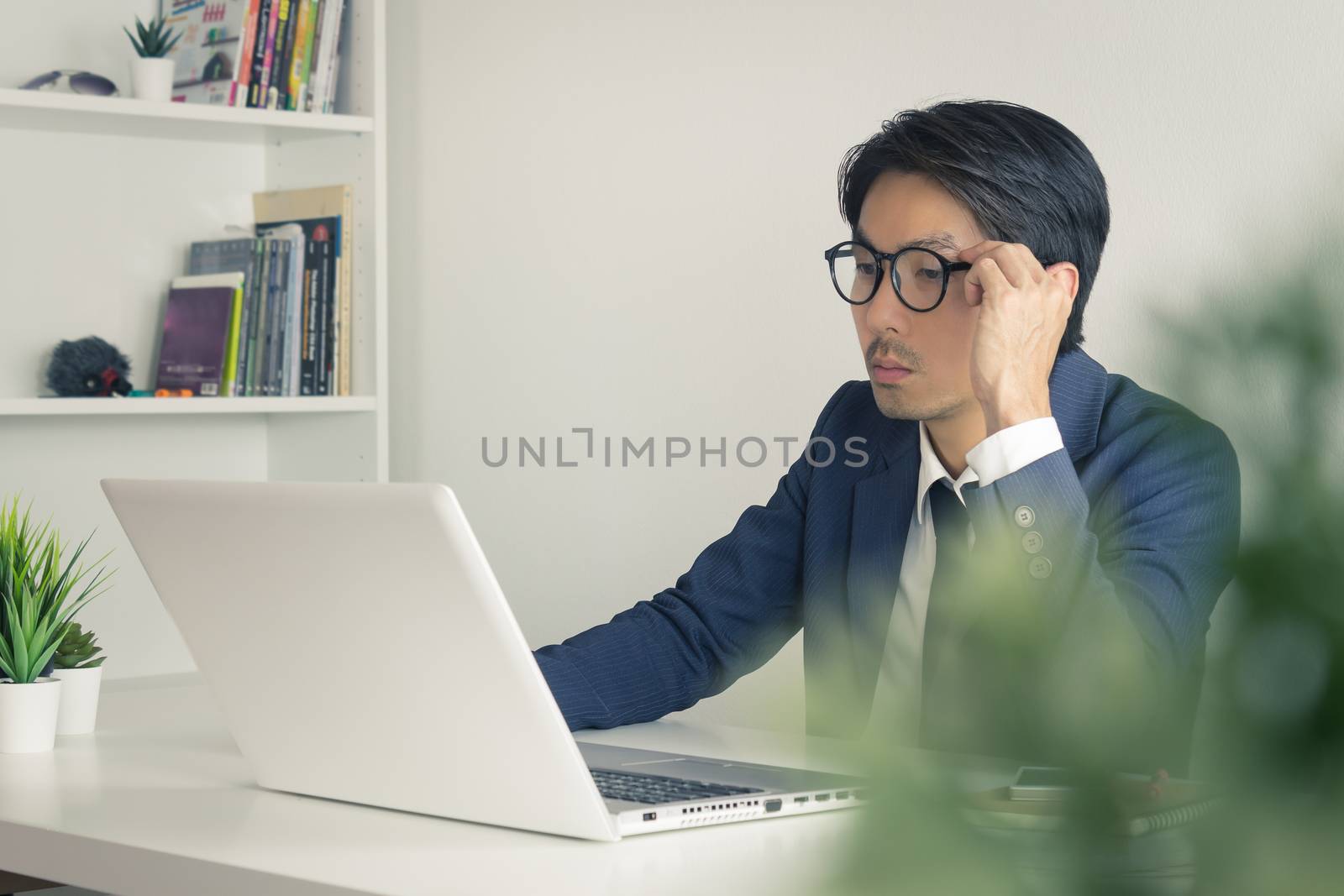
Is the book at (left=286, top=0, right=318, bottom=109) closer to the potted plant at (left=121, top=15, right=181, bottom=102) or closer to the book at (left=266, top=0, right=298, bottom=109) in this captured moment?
the book at (left=266, top=0, right=298, bottom=109)

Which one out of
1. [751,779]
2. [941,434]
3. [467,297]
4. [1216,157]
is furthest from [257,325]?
[751,779]

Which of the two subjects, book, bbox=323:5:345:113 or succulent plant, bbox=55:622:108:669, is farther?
book, bbox=323:5:345:113

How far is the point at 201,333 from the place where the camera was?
2.76 meters

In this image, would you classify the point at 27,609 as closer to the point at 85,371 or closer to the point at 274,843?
the point at 274,843

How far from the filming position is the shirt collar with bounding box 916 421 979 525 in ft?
5.54

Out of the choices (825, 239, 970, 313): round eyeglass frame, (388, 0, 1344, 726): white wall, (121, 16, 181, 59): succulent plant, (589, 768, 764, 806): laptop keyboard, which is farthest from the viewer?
(121, 16, 181, 59): succulent plant

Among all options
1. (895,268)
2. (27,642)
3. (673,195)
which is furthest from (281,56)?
(27,642)

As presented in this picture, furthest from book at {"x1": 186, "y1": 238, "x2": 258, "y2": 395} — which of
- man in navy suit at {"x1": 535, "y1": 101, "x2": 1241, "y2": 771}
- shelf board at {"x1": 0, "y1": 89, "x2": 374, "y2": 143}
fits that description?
man in navy suit at {"x1": 535, "y1": 101, "x2": 1241, "y2": 771}

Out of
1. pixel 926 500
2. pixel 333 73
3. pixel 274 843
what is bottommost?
pixel 274 843

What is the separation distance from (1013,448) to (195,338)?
1.83 m

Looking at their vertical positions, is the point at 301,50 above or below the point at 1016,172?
above

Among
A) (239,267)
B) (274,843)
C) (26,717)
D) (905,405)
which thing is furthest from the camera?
(239,267)

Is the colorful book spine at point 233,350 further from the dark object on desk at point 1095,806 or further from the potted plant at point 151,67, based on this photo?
the dark object on desk at point 1095,806

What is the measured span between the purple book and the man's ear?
62.4 inches
